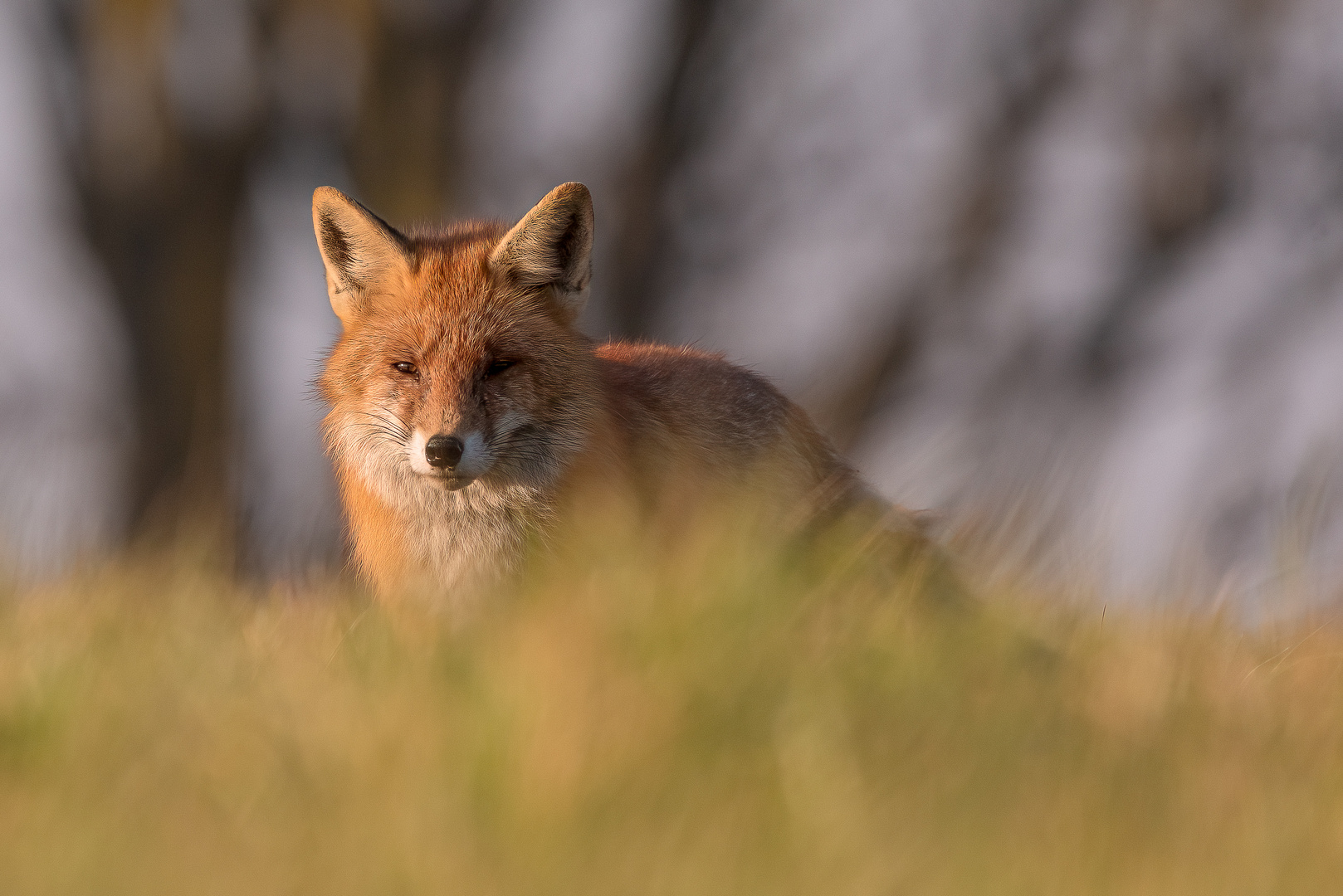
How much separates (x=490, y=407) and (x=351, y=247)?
1.06 m

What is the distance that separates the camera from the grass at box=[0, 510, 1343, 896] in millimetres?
2168

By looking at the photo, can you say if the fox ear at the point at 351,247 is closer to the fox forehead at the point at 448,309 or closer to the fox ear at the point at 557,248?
the fox forehead at the point at 448,309

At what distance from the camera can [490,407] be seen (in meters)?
4.39

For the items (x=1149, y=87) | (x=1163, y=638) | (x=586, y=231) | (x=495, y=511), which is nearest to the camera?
(x=1163, y=638)

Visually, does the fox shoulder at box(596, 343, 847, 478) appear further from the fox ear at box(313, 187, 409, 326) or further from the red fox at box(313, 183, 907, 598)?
the fox ear at box(313, 187, 409, 326)

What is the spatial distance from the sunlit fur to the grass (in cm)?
97

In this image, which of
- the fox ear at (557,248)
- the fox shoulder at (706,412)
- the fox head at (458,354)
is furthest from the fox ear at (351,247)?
the fox shoulder at (706,412)

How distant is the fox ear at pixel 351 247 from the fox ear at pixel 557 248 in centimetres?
42

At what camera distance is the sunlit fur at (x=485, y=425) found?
4.38m

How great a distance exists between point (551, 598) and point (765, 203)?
668 centimetres

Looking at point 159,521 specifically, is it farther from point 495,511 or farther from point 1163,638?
point 1163,638

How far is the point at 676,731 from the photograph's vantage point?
2502 mm

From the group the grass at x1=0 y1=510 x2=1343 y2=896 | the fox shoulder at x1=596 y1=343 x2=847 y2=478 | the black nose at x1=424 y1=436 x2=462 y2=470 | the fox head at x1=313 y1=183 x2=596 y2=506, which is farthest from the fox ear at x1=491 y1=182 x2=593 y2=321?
the grass at x1=0 y1=510 x2=1343 y2=896

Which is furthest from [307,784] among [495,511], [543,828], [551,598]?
[495,511]
